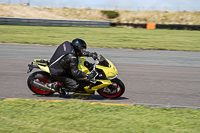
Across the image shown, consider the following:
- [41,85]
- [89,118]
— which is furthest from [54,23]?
[89,118]

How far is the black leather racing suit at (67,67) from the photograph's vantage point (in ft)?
20.4

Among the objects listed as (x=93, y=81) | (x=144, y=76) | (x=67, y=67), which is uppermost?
(x=67, y=67)

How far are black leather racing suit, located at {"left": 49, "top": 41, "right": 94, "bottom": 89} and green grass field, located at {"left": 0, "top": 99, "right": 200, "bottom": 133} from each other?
782 millimetres

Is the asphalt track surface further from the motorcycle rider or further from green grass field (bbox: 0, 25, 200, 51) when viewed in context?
green grass field (bbox: 0, 25, 200, 51)

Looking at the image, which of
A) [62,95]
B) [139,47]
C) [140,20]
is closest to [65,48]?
Result: [62,95]

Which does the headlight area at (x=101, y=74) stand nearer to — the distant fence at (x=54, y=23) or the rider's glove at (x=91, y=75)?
the rider's glove at (x=91, y=75)

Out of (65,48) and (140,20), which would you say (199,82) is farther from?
(140,20)

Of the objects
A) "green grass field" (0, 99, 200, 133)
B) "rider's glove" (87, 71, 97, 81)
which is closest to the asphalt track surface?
"rider's glove" (87, 71, 97, 81)

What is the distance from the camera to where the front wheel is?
6.61 metres

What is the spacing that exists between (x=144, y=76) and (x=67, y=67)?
12.4ft

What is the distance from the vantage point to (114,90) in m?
6.68

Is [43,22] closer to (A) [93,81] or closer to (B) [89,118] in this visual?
(A) [93,81]

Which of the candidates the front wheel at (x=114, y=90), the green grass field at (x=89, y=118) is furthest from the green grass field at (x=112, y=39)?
the green grass field at (x=89, y=118)

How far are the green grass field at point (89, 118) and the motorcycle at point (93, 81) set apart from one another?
34.4 inches
